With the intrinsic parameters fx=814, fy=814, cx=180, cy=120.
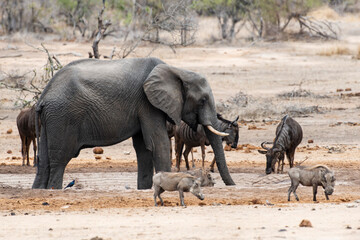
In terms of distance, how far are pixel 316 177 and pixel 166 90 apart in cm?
326

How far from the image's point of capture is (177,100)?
13141 millimetres

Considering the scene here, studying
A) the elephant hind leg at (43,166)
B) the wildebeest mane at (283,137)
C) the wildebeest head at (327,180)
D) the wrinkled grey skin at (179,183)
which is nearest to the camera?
the wrinkled grey skin at (179,183)

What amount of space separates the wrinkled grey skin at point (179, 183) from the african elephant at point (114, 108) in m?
2.48

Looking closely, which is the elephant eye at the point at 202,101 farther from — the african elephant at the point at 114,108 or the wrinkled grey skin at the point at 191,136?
the wrinkled grey skin at the point at 191,136

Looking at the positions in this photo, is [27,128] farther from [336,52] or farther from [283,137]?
[336,52]

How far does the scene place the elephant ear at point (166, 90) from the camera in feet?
42.4

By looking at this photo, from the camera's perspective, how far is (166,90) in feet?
42.5

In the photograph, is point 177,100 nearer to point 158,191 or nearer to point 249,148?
point 158,191

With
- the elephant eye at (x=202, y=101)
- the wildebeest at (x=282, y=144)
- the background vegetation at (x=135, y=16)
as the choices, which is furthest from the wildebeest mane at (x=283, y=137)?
the background vegetation at (x=135, y=16)

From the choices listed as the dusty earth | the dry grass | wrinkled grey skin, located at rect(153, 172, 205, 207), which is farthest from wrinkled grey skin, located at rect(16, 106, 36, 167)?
the dry grass

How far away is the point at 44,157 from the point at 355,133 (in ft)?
33.7

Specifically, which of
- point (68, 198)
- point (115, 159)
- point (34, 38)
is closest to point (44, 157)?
point (68, 198)

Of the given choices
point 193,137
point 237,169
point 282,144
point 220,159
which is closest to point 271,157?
point 282,144

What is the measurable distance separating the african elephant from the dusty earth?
0.81 metres
